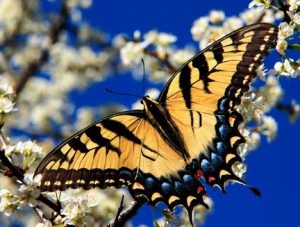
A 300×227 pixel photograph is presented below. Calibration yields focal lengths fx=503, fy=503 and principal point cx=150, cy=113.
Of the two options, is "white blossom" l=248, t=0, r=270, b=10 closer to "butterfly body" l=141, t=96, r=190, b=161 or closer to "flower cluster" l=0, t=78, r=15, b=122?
"butterfly body" l=141, t=96, r=190, b=161

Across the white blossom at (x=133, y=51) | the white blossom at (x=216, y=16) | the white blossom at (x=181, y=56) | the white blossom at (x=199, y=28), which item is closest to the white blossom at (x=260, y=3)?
the white blossom at (x=199, y=28)

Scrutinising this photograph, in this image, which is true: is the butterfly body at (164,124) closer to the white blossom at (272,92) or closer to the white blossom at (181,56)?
the white blossom at (272,92)

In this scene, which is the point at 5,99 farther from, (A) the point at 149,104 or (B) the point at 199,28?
(B) the point at 199,28

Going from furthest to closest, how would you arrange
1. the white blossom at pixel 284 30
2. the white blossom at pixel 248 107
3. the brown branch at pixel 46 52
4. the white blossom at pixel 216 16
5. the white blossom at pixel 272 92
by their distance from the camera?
the brown branch at pixel 46 52, the white blossom at pixel 272 92, the white blossom at pixel 216 16, the white blossom at pixel 248 107, the white blossom at pixel 284 30

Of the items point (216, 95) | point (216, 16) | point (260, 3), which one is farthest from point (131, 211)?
point (216, 16)

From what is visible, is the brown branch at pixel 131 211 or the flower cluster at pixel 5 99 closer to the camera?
the brown branch at pixel 131 211

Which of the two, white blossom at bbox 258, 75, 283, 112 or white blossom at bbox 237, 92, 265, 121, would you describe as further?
white blossom at bbox 258, 75, 283, 112

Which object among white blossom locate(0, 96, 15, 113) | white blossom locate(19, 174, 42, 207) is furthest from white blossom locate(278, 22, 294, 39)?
white blossom locate(0, 96, 15, 113)

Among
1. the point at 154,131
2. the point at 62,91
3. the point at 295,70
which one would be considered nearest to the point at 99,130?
the point at 154,131

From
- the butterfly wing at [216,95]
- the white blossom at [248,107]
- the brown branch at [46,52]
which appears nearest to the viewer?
the butterfly wing at [216,95]
